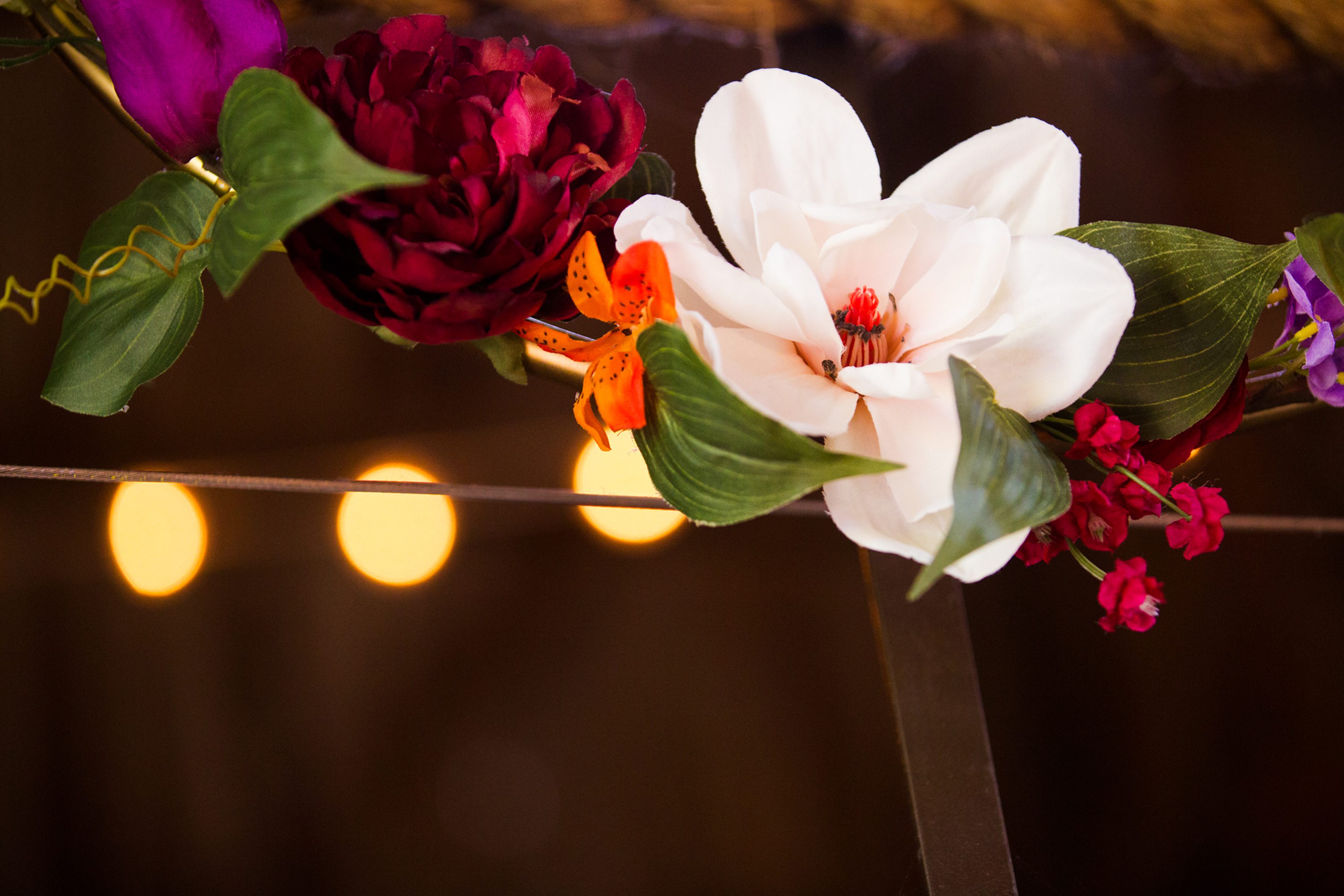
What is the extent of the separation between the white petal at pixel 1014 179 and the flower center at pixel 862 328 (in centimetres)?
3

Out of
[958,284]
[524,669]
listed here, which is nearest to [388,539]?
[524,669]

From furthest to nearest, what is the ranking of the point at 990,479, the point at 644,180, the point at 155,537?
the point at 155,537 → the point at 644,180 → the point at 990,479

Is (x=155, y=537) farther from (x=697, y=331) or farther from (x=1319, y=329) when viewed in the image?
(x=1319, y=329)

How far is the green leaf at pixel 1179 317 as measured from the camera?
0.78ft

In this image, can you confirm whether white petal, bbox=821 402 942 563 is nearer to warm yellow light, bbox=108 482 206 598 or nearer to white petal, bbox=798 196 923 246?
white petal, bbox=798 196 923 246

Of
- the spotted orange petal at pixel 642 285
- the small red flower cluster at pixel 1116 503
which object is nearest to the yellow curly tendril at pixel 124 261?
A: the spotted orange petal at pixel 642 285

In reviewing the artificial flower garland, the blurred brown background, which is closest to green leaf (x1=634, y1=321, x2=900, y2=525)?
the artificial flower garland

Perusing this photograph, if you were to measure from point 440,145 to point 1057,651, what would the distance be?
0.45 m

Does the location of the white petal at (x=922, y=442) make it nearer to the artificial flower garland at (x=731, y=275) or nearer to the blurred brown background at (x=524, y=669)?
the artificial flower garland at (x=731, y=275)

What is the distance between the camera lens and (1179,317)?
24 cm

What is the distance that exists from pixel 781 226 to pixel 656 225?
0.12 feet

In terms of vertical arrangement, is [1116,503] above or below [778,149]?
below

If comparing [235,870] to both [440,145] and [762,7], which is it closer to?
[440,145]

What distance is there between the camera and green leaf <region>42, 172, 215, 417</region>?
0.24 metres
